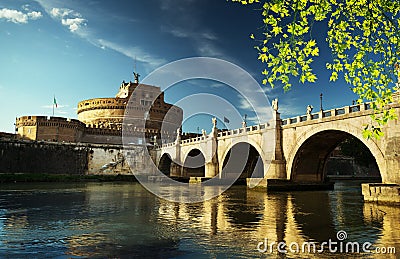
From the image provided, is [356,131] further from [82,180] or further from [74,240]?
[82,180]

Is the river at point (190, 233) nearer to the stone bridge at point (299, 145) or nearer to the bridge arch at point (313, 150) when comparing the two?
the stone bridge at point (299, 145)

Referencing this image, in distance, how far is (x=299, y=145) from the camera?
29219mm

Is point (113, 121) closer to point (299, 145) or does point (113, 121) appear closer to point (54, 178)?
point (54, 178)

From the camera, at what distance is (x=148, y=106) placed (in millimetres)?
76938

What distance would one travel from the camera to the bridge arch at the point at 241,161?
4219 centimetres

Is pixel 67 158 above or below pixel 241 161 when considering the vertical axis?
above

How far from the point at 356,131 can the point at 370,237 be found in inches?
616

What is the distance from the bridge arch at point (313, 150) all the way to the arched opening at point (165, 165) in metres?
35.9

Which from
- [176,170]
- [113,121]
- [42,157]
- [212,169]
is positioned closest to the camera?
[212,169]

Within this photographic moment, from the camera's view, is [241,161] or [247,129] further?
[241,161]

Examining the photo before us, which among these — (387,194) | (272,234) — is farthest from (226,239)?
(387,194)

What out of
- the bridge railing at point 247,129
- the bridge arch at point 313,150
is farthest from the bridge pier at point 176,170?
the bridge arch at point 313,150

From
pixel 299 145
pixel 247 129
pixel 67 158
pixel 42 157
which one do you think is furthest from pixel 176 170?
pixel 299 145

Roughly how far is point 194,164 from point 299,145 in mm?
32134
